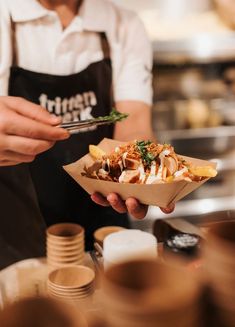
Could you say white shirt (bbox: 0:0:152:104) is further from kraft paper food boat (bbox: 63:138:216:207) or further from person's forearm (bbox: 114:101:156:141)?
kraft paper food boat (bbox: 63:138:216:207)

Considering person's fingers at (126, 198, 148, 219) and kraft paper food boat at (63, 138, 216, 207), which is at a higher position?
kraft paper food boat at (63, 138, 216, 207)

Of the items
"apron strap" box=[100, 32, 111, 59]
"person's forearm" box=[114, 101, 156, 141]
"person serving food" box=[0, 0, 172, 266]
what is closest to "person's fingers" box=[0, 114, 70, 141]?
"person serving food" box=[0, 0, 172, 266]

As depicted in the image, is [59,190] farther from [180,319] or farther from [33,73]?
[180,319]

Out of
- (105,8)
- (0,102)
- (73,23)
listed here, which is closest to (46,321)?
(0,102)

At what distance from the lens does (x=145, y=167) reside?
147 cm

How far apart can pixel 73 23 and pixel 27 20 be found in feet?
0.66

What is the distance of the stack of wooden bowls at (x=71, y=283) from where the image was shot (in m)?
1.23

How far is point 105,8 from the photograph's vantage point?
214 cm

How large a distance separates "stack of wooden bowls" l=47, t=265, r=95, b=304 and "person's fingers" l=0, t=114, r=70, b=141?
0.37 metres

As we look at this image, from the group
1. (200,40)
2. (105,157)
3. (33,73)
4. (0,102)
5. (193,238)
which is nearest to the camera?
(0,102)

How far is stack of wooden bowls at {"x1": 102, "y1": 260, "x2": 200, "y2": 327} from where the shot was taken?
0.38 metres

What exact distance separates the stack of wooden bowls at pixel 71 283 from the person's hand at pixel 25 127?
0.34m

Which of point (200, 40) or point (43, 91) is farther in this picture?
point (200, 40)

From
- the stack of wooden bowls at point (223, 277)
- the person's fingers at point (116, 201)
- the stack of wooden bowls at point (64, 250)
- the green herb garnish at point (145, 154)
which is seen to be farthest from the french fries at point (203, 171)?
the stack of wooden bowls at point (223, 277)
